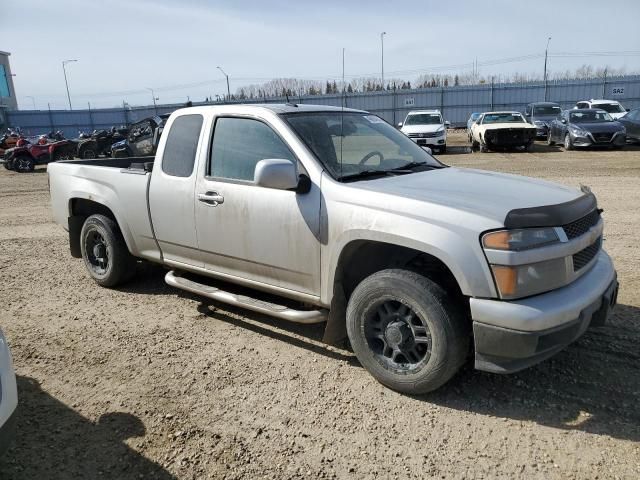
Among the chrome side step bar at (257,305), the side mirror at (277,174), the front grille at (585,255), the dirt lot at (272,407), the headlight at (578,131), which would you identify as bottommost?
the dirt lot at (272,407)

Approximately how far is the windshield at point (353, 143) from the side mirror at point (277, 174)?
1.02 feet

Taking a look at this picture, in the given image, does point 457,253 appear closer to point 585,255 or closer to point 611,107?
point 585,255

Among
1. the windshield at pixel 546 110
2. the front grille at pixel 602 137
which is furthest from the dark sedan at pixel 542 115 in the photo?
the front grille at pixel 602 137

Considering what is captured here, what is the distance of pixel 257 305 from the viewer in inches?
155

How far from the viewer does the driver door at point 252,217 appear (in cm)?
360

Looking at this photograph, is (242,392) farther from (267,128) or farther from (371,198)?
(267,128)

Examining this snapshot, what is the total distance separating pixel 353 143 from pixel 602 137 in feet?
56.3

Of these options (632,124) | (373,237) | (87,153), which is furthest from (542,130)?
(373,237)

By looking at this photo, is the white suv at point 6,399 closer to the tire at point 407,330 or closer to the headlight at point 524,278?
the tire at point 407,330

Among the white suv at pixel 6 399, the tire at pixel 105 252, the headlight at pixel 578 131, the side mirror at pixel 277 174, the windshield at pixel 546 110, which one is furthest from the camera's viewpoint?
the windshield at pixel 546 110

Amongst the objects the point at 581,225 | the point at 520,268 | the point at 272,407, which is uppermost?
the point at 581,225

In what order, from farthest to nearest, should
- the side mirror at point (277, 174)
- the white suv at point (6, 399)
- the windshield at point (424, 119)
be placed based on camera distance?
the windshield at point (424, 119) < the side mirror at point (277, 174) < the white suv at point (6, 399)

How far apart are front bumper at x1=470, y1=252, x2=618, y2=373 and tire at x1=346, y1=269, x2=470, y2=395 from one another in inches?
6.4

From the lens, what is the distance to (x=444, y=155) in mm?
20031
